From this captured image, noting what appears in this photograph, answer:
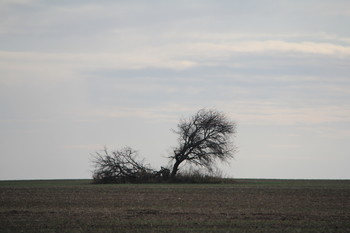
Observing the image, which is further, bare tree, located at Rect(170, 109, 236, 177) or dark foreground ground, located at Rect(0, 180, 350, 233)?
bare tree, located at Rect(170, 109, 236, 177)

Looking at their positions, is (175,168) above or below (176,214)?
above

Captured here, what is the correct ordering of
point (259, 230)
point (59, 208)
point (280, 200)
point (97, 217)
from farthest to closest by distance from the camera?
point (280, 200), point (59, 208), point (97, 217), point (259, 230)

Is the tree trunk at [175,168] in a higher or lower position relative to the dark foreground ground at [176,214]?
higher

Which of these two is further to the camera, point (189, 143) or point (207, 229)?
point (189, 143)

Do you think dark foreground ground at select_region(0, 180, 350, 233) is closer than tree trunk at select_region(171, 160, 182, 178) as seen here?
Yes

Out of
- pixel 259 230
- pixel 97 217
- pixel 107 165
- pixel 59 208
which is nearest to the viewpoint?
pixel 259 230

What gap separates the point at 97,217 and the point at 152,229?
423 cm

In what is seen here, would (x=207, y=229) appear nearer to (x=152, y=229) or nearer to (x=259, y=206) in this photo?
(x=152, y=229)

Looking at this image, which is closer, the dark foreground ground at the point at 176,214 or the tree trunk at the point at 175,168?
the dark foreground ground at the point at 176,214

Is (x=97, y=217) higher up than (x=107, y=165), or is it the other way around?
(x=107, y=165)

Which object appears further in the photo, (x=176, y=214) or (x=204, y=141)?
(x=204, y=141)

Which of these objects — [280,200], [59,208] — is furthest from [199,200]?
[59,208]

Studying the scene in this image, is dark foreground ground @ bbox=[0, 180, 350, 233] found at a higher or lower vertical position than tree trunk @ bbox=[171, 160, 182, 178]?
lower

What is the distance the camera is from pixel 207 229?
20.4 m
